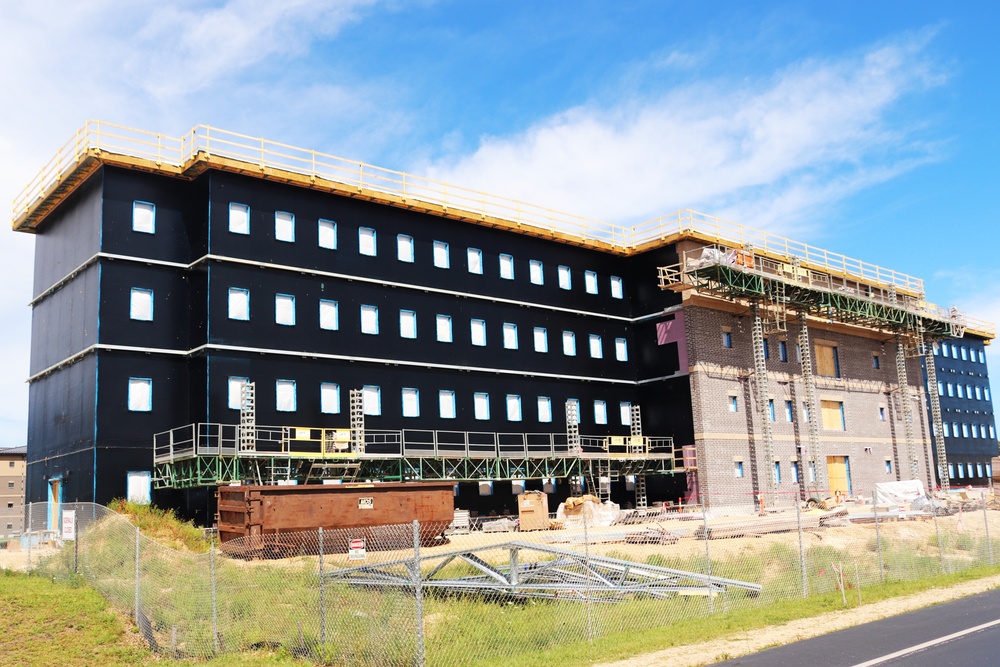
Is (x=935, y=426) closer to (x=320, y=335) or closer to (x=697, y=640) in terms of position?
(x=320, y=335)

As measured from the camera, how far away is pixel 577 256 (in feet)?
163

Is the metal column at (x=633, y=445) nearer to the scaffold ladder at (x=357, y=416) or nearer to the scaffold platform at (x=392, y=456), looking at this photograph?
the scaffold platform at (x=392, y=456)

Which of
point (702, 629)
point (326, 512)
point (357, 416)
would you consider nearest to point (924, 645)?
point (702, 629)

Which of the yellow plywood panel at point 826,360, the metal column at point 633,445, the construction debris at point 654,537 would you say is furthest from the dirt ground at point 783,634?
the yellow plywood panel at point 826,360

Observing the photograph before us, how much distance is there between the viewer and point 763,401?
48688 millimetres

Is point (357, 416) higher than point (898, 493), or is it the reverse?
point (357, 416)

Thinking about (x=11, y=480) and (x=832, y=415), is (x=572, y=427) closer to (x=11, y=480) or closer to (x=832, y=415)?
(x=832, y=415)

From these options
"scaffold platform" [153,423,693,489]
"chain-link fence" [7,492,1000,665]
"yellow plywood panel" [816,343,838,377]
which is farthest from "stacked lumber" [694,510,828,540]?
"yellow plywood panel" [816,343,838,377]

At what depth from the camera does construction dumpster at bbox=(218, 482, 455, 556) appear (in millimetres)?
27578

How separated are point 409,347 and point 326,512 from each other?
13630 mm

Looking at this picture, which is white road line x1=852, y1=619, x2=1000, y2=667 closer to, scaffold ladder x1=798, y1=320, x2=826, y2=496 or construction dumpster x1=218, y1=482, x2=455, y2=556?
construction dumpster x1=218, y1=482, x2=455, y2=556

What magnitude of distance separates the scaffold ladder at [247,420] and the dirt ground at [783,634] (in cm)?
2265

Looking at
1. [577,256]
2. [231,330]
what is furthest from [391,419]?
[577,256]

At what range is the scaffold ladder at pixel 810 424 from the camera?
50188 millimetres
